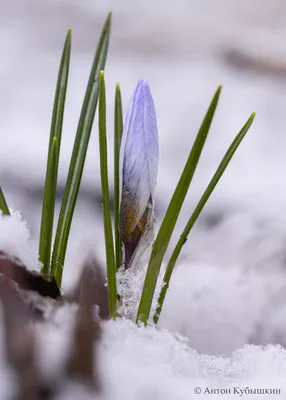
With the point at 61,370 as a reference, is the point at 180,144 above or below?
above

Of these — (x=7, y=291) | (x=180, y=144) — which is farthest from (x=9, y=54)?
(x=7, y=291)

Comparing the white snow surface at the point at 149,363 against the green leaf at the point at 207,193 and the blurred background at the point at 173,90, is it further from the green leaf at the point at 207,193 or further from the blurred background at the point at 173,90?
the blurred background at the point at 173,90

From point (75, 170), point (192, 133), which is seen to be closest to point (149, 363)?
point (75, 170)

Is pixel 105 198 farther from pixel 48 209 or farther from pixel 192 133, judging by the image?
pixel 192 133

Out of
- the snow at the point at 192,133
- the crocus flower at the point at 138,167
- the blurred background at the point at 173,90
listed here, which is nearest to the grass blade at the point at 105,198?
the crocus flower at the point at 138,167

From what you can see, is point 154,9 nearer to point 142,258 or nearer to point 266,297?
point 266,297

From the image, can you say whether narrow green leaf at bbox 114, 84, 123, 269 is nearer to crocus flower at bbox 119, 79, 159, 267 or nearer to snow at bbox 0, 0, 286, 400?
crocus flower at bbox 119, 79, 159, 267
